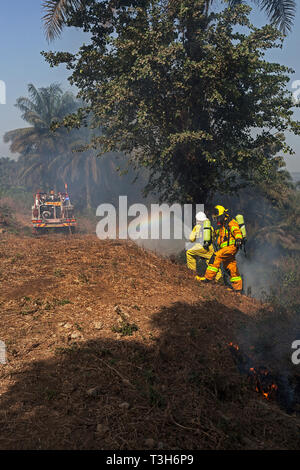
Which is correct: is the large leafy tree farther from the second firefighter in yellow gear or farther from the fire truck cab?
the fire truck cab

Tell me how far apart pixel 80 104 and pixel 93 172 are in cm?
917

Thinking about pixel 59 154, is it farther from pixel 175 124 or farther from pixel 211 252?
pixel 211 252

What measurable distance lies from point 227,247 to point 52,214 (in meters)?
10.8

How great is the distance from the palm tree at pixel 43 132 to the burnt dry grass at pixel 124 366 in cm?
2141

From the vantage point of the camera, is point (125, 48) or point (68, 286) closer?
point (68, 286)

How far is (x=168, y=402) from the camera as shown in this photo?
11.1 ft

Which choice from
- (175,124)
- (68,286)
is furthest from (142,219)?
(68,286)

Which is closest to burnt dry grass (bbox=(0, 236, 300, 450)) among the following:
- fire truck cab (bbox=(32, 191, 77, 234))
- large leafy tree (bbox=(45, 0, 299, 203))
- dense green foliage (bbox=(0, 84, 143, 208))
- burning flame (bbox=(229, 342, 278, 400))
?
burning flame (bbox=(229, 342, 278, 400))

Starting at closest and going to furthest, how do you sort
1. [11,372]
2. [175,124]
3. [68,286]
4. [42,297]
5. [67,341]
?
[11,372], [67,341], [42,297], [68,286], [175,124]

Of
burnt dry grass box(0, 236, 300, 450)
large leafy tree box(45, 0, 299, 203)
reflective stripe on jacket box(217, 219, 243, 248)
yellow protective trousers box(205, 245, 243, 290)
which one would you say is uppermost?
large leafy tree box(45, 0, 299, 203)

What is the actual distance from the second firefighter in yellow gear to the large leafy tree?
1.73 meters

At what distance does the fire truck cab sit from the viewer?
15.5 m

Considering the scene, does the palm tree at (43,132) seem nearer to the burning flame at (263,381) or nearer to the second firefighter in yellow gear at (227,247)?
the second firefighter in yellow gear at (227,247)
